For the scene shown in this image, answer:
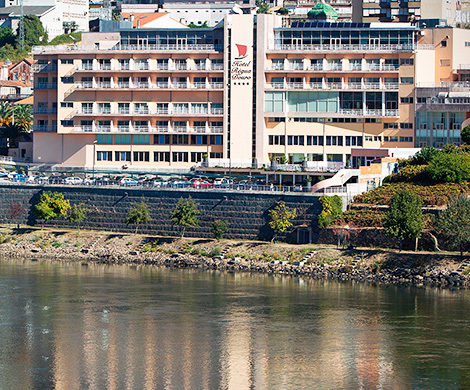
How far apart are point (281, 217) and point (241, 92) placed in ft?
107

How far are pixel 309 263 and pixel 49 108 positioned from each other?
180 feet

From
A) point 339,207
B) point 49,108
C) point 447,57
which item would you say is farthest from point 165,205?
point 447,57

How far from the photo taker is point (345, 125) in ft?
426

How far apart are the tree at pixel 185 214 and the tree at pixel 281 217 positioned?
25.7 feet

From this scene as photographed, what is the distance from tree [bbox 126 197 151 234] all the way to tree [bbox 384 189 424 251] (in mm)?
25536

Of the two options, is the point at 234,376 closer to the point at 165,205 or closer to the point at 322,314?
the point at 322,314

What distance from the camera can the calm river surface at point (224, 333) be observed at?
62.4 m

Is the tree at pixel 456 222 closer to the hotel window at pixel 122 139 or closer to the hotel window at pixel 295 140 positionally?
the hotel window at pixel 295 140

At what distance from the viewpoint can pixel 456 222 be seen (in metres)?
91.2

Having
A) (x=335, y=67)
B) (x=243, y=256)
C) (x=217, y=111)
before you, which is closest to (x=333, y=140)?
(x=335, y=67)

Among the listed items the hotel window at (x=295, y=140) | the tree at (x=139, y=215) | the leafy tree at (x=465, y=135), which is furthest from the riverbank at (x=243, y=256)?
the hotel window at (x=295, y=140)

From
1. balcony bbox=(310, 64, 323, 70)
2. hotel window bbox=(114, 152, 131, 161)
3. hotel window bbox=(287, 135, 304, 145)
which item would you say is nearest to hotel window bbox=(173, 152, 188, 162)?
hotel window bbox=(114, 152, 131, 161)

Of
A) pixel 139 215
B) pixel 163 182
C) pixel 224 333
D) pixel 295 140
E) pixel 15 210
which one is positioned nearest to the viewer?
pixel 224 333

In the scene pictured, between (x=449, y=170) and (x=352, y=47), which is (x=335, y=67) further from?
(x=449, y=170)
